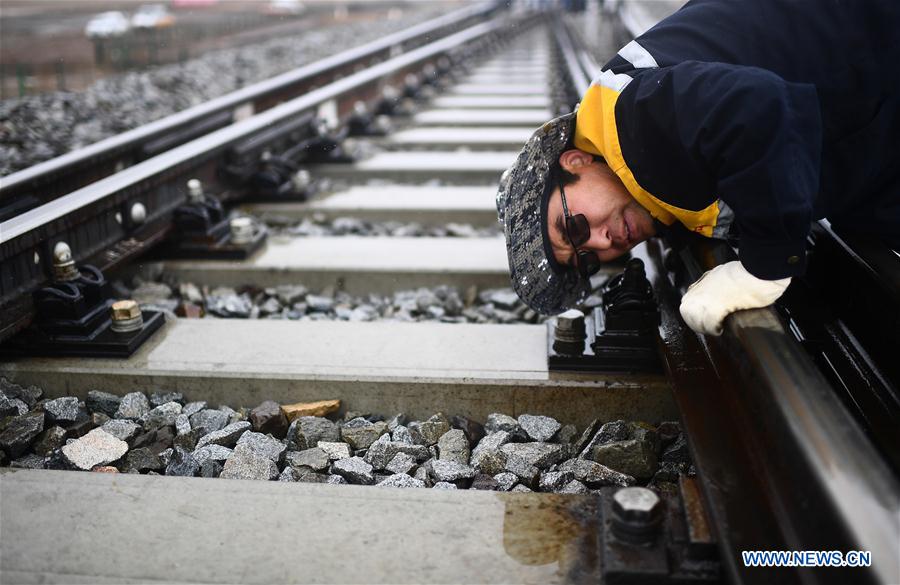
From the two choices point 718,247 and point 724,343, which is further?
point 718,247

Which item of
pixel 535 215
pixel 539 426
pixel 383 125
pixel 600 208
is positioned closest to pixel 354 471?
pixel 539 426

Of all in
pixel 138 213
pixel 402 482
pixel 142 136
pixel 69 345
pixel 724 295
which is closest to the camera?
pixel 724 295

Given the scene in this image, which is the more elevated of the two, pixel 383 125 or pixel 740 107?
pixel 740 107

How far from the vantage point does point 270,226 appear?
420 cm

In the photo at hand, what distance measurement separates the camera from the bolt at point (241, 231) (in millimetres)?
3568

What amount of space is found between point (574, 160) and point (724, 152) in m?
0.60

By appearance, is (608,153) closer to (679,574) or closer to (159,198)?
(679,574)

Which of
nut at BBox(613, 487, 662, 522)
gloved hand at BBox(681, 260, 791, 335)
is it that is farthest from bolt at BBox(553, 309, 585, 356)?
nut at BBox(613, 487, 662, 522)

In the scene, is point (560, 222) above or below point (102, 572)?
above

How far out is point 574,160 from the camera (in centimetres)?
234

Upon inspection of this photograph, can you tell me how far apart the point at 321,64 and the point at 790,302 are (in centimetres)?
580

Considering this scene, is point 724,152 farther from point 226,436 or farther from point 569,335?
point 226,436

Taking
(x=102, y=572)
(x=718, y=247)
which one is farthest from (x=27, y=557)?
(x=718, y=247)

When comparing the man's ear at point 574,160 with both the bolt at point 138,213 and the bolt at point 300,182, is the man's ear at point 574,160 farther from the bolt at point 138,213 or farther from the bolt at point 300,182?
the bolt at point 300,182
